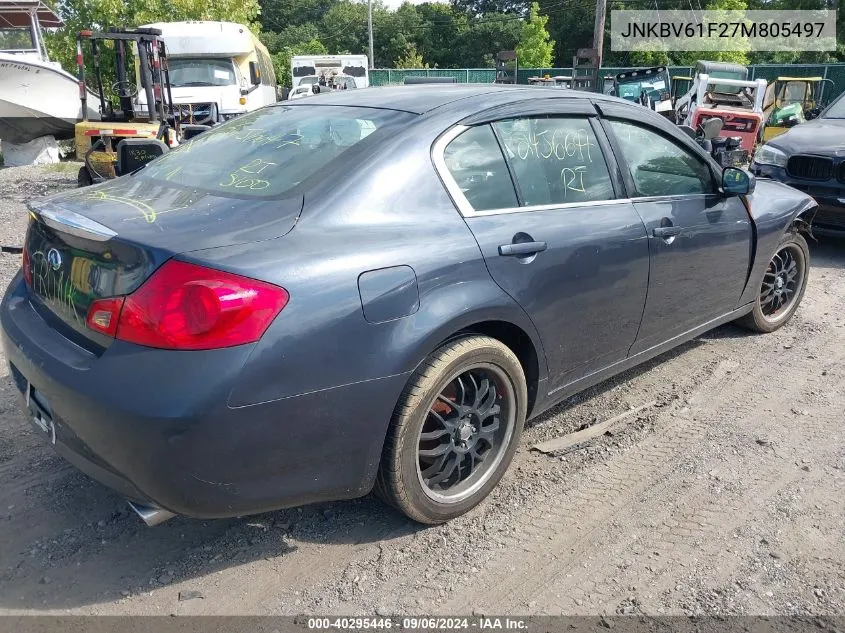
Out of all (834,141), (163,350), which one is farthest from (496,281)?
(834,141)

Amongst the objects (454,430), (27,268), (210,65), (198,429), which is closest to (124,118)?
(210,65)

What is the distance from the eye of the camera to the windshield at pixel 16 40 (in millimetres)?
16102

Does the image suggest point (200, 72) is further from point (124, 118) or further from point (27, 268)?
point (27, 268)

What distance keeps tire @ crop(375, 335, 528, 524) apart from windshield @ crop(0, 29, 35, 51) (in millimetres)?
17621

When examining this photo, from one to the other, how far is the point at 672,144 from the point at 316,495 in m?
2.77

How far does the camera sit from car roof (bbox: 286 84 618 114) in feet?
9.93

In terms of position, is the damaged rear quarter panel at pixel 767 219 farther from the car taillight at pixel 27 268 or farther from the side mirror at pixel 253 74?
the side mirror at pixel 253 74

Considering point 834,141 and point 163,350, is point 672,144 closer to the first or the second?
point 163,350

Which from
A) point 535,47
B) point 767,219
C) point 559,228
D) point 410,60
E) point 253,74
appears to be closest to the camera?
point 559,228

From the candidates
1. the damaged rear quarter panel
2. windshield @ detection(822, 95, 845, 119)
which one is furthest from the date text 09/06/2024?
windshield @ detection(822, 95, 845, 119)

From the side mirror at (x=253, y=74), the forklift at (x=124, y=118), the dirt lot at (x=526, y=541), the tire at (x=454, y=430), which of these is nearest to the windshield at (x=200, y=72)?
the side mirror at (x=253, y=74)

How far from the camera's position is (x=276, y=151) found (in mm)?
2926

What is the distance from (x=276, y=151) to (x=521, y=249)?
1.11m

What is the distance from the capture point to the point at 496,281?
275 cm
